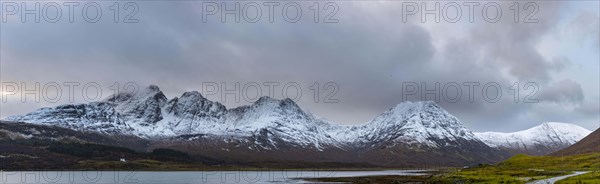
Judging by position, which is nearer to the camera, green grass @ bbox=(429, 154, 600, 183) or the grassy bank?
the grassy bank

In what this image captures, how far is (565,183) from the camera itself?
76.8 metres

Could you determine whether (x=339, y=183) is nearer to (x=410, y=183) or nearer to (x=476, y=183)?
(x=410, y=183)

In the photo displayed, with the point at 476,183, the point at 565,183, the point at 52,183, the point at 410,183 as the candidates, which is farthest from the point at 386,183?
the point at 52,183

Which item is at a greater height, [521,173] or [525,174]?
[525,174]

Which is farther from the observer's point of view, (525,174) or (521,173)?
(521,173)

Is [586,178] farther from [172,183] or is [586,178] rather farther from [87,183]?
[87,183]

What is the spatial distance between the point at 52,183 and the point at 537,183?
12782cm

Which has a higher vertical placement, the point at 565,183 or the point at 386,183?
the point at 565,183

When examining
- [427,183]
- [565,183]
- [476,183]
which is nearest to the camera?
[565,183]

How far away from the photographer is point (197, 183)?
159 m

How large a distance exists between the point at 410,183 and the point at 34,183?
101684 millimetres

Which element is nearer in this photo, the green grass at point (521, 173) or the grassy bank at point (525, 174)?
the grassy bank at point (525, 174)

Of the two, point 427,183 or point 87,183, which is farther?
point 87,183

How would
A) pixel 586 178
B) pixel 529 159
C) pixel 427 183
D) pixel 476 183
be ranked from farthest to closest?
1. pixel 529 159
2. pixel 427 183
3. pixel 476 183
4. pixel 586 178
